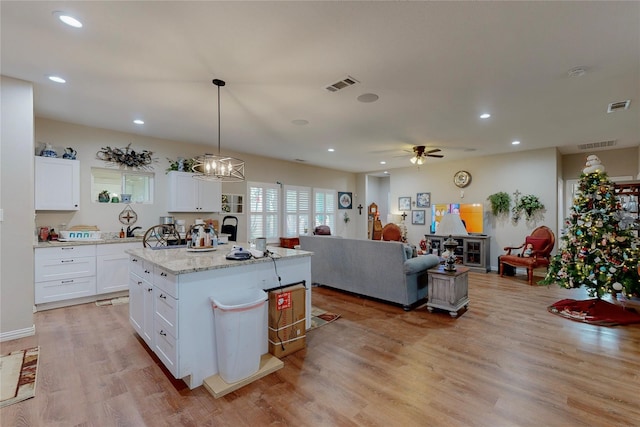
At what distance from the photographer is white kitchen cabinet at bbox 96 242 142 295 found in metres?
4.45

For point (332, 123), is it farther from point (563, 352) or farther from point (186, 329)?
point (563, 352)

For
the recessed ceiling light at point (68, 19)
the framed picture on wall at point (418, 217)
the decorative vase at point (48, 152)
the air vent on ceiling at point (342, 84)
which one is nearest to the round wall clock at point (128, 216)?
the decorative vase at point (48, 152)

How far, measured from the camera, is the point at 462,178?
7395mm

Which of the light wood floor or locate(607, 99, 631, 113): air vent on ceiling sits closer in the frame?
the light wood floor

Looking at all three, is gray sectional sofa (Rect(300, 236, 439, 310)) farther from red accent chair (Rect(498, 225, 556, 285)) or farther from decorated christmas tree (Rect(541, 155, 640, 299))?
red accent chair (Rect(498, 225, 556, 285))

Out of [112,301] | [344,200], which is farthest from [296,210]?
[112,301]

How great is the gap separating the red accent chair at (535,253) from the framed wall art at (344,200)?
4762 mm

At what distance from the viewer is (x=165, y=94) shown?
351 cm

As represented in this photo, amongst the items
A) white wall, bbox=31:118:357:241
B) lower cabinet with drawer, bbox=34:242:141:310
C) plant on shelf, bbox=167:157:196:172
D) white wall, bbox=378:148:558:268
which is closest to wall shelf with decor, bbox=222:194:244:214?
white wall, bbox=31:118:357:241

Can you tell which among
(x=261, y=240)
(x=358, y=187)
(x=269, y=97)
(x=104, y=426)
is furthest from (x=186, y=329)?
(x=358, y=187)

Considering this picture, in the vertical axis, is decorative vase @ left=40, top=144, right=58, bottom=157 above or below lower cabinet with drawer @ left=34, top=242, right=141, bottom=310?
above

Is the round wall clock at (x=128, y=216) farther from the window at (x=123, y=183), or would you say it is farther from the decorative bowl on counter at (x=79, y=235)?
the decorative bowl on counter at (x=79, y=235)

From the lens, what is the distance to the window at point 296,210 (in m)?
7.90

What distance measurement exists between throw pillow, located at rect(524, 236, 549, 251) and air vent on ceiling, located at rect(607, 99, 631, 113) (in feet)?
9.05
